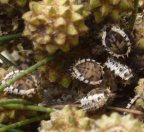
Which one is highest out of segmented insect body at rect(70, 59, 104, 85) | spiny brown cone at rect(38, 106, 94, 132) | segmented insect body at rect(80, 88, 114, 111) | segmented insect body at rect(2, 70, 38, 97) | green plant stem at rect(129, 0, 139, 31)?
green plant stem at rect(129, 0, 139, 31)

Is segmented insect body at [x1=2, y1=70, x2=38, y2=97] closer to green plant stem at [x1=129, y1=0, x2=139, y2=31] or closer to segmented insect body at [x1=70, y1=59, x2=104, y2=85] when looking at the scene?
segmented insect body at [x1=70, y1=59, x2=104, y2=85]

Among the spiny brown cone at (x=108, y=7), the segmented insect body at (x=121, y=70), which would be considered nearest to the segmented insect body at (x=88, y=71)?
the segmented insect body at (x=121, y=70)

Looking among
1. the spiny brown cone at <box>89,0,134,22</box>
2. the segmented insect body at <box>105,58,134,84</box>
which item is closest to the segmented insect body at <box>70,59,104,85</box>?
the segmented insect body at <box>105,58,134,84</box>

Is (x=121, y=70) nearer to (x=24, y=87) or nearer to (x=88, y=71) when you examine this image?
(x=88, y=71)

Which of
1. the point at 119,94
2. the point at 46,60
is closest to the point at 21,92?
the point at 46,60

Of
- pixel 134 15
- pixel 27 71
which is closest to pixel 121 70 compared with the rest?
pixel 134 15

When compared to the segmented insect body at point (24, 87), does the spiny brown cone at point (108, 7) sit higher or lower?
higher

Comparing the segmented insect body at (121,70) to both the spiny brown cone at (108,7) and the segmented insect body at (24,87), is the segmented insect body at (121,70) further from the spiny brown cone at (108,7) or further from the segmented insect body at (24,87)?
the segmented insect body at (24,87)
